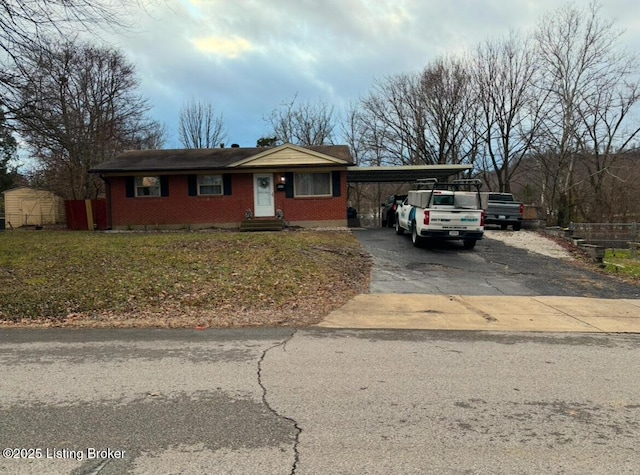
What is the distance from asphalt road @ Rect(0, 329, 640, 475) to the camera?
9.93ft

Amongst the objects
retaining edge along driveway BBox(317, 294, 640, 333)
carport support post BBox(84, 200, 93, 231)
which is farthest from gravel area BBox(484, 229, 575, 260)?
carport support post BBox(84, 200, 93, 231)

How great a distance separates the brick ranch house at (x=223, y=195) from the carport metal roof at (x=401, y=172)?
5.26 ft

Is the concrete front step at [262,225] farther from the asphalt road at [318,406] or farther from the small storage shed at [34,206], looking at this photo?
the small storage shed at [34,206]

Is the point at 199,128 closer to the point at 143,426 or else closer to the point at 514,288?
the point at 514,288

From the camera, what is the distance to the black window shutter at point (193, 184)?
2080cm

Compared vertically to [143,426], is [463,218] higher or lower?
higher

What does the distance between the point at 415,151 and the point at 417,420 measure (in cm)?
3497

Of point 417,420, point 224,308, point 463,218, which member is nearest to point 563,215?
point 463,218

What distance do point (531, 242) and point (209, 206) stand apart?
14123 millimetres

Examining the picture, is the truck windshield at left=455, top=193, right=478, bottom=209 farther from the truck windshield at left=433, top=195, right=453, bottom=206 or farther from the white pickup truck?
the truck windshield at left=433, top=195, right=453, bottom=206

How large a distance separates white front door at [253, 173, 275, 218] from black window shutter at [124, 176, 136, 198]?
5.76 meters

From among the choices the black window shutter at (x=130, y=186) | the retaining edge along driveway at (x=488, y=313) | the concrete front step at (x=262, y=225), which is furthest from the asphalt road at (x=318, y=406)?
the black window shutter at (x=130, y=186)

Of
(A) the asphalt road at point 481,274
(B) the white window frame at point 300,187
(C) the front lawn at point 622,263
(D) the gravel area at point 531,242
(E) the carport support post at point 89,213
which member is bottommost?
(C) the front lawn at point 622,263

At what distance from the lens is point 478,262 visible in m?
13.3
